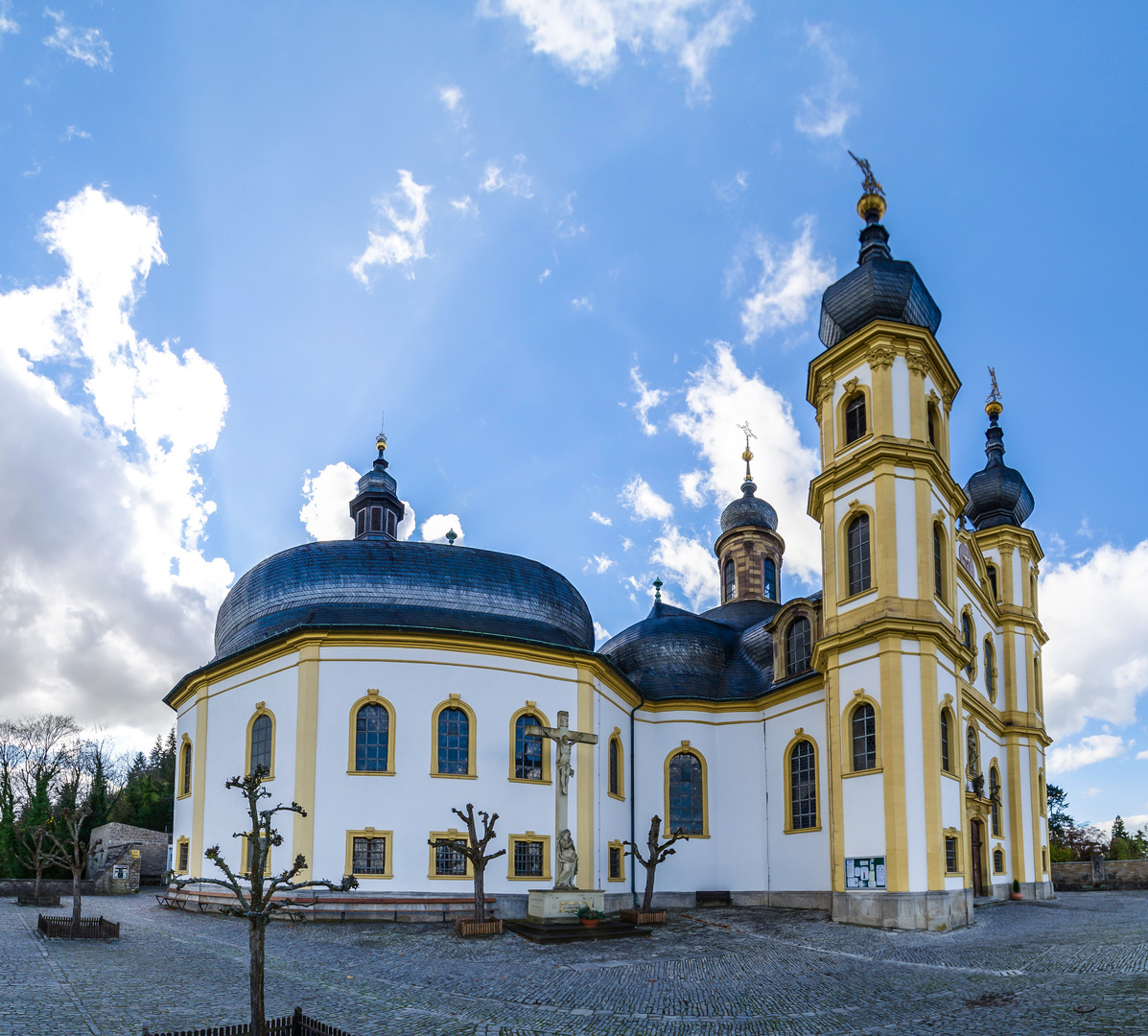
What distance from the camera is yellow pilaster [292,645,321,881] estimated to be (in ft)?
76.6

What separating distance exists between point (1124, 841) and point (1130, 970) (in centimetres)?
6205

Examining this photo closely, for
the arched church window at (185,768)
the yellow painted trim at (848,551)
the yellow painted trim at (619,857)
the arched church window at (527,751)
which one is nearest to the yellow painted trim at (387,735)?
the arched church window at (527,751)

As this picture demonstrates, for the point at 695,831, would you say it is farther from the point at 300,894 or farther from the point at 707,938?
the point at 300,894

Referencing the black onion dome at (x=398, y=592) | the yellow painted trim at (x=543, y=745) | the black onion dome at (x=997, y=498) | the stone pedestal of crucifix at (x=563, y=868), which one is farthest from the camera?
the black onion dome at (x=997, y=498)

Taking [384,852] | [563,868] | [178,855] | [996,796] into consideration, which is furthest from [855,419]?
[178,855]

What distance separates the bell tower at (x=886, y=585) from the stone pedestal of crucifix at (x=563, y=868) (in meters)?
5.97

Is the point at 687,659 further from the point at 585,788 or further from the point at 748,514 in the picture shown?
the point at 748,514

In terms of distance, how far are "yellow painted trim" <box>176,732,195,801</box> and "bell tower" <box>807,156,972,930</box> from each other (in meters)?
18.0

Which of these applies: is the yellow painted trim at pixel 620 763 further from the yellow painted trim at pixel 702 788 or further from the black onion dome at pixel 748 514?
the black onion dome at pixel 748 514

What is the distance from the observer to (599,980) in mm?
14781

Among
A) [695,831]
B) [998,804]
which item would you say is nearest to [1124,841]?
[998,804]

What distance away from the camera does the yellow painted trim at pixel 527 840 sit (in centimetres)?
2477

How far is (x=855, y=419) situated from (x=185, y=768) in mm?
21593

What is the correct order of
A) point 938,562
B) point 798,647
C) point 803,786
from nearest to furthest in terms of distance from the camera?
point 938,562 < point 803,786 < point 798,647
